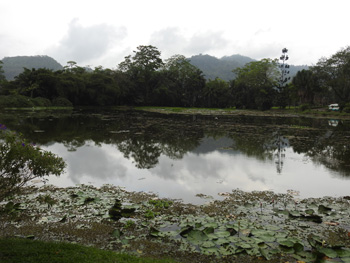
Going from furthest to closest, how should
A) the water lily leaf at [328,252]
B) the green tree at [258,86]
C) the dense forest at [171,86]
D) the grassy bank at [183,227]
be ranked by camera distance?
the green tree at [258,86], the dense forest at [171,86], the grassy bank at [183,227], the water lily leaf at [328,252]

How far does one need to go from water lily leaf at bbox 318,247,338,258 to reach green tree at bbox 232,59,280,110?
170 feet

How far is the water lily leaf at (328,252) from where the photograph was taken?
165 inches

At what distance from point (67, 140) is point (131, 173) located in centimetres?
812

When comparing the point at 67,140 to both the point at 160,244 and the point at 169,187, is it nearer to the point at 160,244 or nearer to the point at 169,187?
the point at 169,187

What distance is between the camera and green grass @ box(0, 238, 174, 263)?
11.8 ft

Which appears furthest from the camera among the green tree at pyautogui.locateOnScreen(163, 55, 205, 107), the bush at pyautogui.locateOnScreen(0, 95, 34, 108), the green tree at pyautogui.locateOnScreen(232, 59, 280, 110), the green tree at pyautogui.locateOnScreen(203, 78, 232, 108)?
the green tree at pyautogui.locateOnScreen(163, 55, 205, 107)

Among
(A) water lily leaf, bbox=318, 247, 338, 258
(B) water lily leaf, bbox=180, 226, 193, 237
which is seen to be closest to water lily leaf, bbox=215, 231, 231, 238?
(B) water lily leaf, bbox=180, 226, 193, 237

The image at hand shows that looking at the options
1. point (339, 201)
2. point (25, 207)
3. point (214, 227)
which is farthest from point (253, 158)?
point (25, 207)

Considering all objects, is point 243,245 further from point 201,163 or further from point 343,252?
point 201,163

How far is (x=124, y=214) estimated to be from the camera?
5879 mm

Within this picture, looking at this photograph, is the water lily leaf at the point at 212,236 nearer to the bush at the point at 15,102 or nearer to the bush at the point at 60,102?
the bush at the point at 15,102

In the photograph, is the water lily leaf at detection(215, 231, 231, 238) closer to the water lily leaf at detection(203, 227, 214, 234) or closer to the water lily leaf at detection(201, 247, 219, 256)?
the water lily leaf at detection(203, 227, 214, 234)

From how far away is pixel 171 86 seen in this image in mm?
63875

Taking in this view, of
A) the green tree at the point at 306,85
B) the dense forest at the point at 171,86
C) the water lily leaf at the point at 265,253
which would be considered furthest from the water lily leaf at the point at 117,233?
the green tree at the point at 306,85
